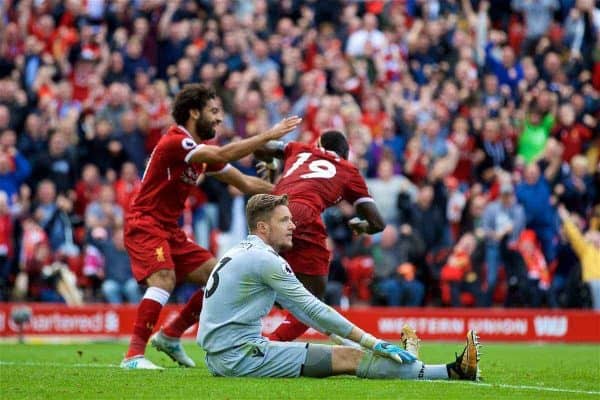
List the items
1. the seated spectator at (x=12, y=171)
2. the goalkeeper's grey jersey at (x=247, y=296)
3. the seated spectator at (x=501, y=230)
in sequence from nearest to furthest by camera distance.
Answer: the goalkeeper's grey jersey at (x=247, y=296)
the seated spectator at (x=12, y=171)
the seated spectator at (x=501, y=230)

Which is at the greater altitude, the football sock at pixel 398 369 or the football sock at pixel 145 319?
the football sock at pixel 145 319

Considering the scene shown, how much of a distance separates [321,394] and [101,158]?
12.5m

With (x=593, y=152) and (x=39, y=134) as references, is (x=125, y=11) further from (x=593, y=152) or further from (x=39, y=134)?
(x=593, y=152)

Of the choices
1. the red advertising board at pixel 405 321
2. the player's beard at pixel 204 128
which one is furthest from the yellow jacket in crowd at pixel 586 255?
the player's beard at pixel 204 128

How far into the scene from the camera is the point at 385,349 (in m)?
9.84

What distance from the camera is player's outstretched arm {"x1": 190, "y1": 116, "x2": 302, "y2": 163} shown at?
37.4 feet

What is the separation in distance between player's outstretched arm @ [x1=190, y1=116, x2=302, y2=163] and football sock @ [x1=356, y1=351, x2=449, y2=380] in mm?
2261

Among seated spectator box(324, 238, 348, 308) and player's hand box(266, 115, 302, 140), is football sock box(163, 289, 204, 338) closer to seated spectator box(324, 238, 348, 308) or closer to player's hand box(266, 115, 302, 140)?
player's hand box(266, 115, 302, 140)

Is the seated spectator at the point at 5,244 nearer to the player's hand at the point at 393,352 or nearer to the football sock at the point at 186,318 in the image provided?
→ the football sock at the point at 186,318

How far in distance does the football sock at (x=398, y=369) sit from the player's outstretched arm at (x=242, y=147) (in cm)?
226

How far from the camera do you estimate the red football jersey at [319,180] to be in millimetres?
12531

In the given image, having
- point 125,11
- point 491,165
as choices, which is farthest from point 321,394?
point 125,11

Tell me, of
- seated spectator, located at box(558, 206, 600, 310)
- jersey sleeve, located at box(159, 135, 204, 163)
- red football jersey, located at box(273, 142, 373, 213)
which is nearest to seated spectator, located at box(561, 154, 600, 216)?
seated spectator, located at box(558, 206, 600, 310)

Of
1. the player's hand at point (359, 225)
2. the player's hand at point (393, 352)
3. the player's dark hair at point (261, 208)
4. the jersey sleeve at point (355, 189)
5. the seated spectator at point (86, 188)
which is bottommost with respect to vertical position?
the player's hand at point (393, 352)
